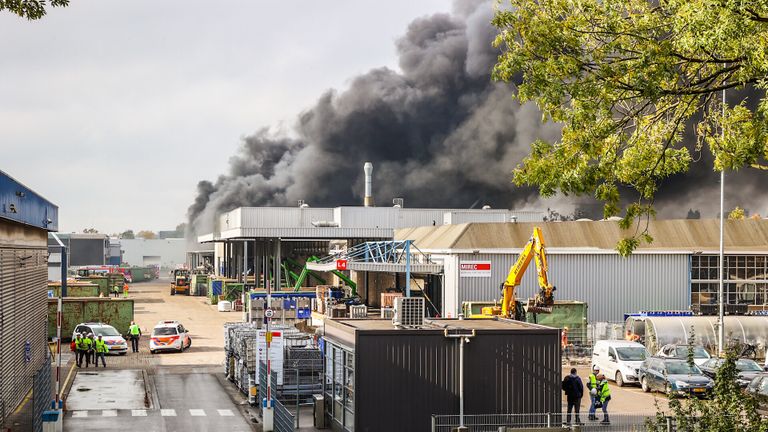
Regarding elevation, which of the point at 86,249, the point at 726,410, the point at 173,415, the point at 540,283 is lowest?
the point at 173,415

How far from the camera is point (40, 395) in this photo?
1073 inches

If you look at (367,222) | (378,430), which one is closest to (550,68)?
(378,430)

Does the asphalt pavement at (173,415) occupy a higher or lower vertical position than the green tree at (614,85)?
lower

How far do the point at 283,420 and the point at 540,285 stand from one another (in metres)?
17.2

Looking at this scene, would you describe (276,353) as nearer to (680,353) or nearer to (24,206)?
(24,206)

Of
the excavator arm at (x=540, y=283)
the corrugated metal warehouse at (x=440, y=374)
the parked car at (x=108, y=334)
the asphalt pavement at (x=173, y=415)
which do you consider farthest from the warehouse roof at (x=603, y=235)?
the corrugated metal warehouse at (x=440, y=374)

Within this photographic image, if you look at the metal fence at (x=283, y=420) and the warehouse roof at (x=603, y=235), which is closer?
the metal fence at (x=283, y=420)

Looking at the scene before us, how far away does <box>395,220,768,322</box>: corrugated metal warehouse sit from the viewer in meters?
51.7

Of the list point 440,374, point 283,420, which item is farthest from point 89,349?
point 440,374

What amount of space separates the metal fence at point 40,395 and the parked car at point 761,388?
21.0 m

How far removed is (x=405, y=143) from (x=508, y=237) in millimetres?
87552

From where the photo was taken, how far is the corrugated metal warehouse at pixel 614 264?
5169 centimetres

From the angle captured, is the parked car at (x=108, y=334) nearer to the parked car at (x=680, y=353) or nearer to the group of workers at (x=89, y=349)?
the group of workers at (x=89, y=349)

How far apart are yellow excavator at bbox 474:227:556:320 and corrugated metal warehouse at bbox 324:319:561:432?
14.7 m
